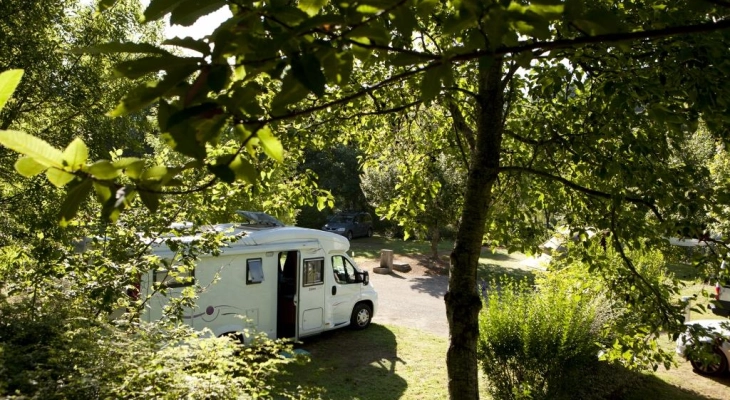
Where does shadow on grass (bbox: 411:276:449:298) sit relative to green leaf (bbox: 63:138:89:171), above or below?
below

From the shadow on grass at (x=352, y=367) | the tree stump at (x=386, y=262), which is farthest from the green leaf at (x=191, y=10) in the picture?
the tree stump at (x=386, y=262)

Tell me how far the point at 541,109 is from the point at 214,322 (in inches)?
252

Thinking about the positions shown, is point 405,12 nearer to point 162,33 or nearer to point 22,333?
point 22,333

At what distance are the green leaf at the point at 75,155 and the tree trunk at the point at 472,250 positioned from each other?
11.9 ft

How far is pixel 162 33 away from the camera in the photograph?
11102 mm

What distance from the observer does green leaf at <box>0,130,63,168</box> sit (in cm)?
77

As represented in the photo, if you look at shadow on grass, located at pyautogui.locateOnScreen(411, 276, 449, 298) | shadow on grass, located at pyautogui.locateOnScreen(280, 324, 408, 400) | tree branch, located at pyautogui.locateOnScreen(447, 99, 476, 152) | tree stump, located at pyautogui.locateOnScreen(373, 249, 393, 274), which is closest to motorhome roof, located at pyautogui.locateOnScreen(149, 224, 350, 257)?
shadow on grass, located at pyautogui.locateOnScreen(280, 324, 408, 400)

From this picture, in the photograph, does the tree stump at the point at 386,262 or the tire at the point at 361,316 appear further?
the tree stump at the point at 386,262

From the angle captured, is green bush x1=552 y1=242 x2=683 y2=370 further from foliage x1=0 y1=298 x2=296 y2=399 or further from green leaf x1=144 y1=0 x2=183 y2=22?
green leaf x1=144 y1=0 x2=183 y2=22

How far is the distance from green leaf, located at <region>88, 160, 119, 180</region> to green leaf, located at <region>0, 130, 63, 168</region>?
0.06 metres

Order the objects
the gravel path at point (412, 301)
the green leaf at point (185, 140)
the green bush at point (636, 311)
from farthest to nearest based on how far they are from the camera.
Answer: the gravel path at point (412, 301) < the green bush at point (636, 311) < the green leaf at point (185, 140)

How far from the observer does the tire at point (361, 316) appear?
35.7 ft

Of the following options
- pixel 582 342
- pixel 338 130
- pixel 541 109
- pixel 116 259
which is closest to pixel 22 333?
pixel 116 259

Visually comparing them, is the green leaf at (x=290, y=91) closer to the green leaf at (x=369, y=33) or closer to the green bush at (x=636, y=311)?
the green leaf at (x=369, y=33)
